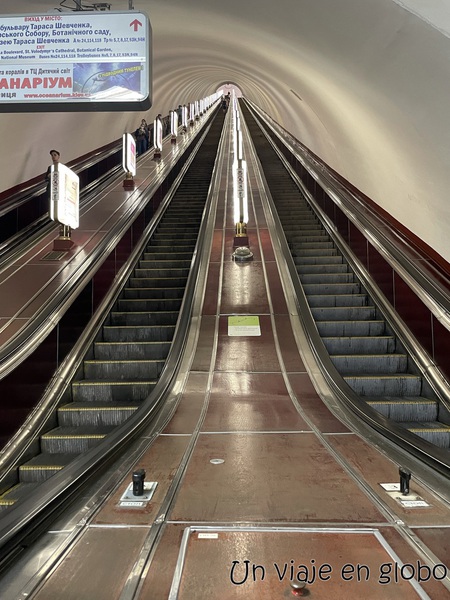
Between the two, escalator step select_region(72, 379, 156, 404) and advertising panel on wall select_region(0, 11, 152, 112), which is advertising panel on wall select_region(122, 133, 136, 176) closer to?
advertising panel on wall select_region(0, 11, 152, 112)

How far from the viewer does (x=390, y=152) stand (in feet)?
23.9

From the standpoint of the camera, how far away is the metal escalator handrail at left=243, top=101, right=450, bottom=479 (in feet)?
9.47

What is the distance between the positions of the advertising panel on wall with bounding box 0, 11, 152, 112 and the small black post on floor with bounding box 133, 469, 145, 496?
3.27 metres

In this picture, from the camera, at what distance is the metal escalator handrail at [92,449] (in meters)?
1.98

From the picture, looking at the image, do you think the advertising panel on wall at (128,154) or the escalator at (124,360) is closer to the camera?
the escalator at (124,360)

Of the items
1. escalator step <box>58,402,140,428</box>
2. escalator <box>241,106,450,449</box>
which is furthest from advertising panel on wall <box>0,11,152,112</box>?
escalator <box>241,106,450,449</box>

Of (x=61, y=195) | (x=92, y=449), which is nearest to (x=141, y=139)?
(x=61, y=195)

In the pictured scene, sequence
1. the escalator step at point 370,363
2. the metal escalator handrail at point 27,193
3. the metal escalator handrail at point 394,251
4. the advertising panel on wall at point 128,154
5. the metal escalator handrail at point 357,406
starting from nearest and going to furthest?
the metal escalator handrail at point 357,406 < the metal escalator handrail at point 394,251 < the escalator step at point 370,363 < the metal escalator handrail at point 27,193 < the advertising panel on wall at point 128,154

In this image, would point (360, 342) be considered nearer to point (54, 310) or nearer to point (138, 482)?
point (54, 310)

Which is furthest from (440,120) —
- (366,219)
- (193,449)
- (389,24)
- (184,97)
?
(184,97)

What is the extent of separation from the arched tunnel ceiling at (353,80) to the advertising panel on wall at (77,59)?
2.09m

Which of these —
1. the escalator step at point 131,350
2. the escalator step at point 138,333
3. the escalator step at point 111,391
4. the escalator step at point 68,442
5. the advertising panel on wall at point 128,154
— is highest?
the advertising panel on wall at point 128,154

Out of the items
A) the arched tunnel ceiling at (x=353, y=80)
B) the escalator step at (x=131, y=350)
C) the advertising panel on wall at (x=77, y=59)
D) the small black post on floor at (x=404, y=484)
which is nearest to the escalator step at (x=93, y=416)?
the escalator step at (x=131, y=350)

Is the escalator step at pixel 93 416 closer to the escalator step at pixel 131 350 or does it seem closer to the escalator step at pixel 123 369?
the escalator step at pixel 123 369
